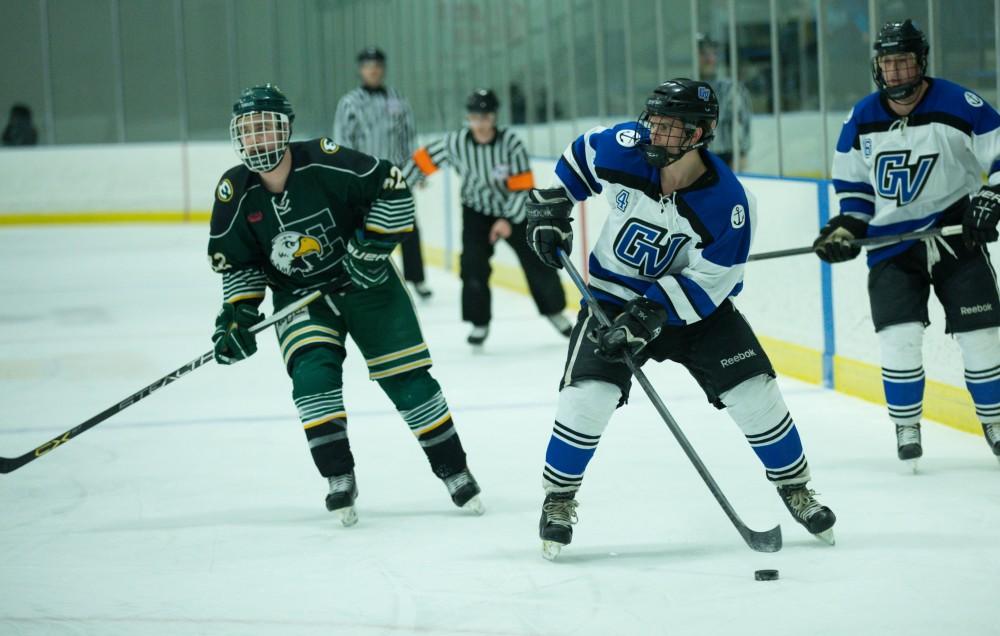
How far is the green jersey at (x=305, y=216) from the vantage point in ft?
11.8

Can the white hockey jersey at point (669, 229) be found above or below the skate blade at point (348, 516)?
above

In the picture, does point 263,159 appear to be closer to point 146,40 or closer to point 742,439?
point 742,439

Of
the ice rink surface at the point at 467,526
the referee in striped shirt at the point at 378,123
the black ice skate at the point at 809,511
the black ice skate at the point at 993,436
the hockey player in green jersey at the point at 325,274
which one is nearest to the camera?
the ice rink surface at the point at 467,526

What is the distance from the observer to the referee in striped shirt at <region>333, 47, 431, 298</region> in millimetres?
→ 8555

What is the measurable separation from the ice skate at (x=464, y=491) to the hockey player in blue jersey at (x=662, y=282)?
48 cm

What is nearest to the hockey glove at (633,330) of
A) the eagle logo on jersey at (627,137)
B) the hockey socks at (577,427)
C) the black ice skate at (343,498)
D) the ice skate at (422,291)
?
the hockey socks at (577,427)

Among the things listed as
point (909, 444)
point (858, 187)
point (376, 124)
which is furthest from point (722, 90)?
point (909, 444)

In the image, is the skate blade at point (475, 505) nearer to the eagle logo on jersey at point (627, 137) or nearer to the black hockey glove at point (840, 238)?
the eagle logo on jersey at point (627, 137)

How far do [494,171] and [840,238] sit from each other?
2.90m

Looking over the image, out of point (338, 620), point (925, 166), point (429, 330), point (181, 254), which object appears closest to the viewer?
point (338, 620)

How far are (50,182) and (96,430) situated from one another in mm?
10928

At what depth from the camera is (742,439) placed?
15.1ft

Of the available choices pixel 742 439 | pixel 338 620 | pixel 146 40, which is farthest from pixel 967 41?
pixel 146 40

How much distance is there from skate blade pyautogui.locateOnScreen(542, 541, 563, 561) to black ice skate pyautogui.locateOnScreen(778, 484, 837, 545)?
0.56 metres
